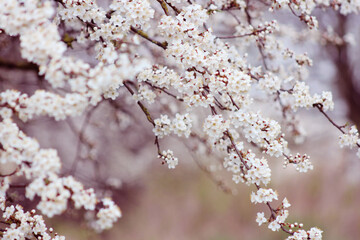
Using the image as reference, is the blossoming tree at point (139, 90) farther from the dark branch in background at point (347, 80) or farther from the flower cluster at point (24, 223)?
the dark branch in background at point (347, 80)

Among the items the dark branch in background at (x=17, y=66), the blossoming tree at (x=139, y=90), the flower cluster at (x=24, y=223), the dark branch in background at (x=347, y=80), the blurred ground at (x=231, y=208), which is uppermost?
the dark branch in background at (x=347, y=80)

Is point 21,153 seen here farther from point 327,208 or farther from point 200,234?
point 327,208

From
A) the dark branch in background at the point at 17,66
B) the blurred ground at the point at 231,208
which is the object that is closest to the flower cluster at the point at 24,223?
the dark branch in background at the point at 17,66

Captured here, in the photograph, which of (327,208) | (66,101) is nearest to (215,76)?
(66,101)

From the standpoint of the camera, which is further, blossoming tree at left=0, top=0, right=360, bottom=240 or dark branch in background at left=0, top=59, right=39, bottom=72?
dark branch in background at left=0, top=59, right=39, bottom=72

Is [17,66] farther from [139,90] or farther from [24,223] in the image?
[24,223]

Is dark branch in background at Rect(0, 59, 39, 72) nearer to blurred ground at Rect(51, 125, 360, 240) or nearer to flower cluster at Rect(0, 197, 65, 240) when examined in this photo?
flower cluster at Rect(0, 197, 65, 240)

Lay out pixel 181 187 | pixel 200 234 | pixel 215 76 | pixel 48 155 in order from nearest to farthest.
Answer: pixel 48 155
pixel 215 76
pixel 200 234
pixel 181 187

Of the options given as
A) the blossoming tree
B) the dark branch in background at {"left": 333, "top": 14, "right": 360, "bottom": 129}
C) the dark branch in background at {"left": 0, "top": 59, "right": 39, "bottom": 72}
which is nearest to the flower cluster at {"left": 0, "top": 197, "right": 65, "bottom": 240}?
the blossoming tree

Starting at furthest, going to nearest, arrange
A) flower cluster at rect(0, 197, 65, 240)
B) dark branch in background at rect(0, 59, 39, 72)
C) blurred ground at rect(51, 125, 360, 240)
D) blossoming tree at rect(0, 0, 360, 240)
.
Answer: blurred ground at rect(51, 125, 360, 240), dark branch in background at rect(0, 59, 39, 72), flower cluster at rect(0, 197, 65, 240), blossoming tree at rect(0, 0, 360, 240)

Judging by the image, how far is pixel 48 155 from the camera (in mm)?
2164

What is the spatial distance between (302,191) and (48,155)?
889cm

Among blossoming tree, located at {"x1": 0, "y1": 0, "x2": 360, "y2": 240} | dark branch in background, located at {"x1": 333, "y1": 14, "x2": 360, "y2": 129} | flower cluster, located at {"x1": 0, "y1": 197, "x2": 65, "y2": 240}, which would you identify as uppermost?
dark branch in background, located at {"x1": 333, "y1": 14, "x2": 360, "y2": 129}

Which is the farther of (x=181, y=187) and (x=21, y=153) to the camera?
(x=181, y=187)
